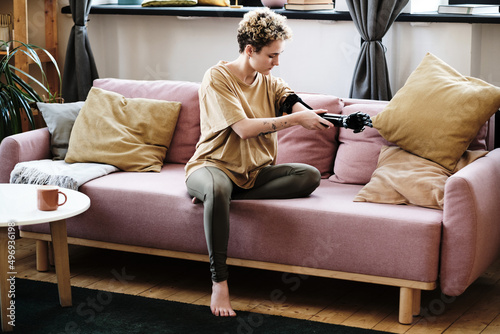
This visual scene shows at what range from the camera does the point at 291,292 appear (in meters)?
3.07

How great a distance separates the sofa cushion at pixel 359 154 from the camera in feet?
10.5

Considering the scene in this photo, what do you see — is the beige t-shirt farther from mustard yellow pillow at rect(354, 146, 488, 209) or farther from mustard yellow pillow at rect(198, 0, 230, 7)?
mustard yellow pillow at rect(198, 0, 230, 7)

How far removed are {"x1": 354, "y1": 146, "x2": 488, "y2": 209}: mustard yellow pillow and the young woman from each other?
23 centimetres

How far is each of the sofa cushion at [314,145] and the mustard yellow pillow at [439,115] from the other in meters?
0.28

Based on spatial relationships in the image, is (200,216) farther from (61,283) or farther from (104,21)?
(104,21)

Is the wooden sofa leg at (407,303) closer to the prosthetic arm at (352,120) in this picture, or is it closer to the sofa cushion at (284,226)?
the sofa cushion at (284,226)

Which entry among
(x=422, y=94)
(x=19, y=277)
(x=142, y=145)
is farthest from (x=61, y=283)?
(x=422, y=94)

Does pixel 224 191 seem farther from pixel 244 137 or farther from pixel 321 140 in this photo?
pixel 321 140

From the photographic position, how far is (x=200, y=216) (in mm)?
2973

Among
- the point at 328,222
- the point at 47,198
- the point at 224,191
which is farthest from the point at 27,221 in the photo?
the point at 328,222

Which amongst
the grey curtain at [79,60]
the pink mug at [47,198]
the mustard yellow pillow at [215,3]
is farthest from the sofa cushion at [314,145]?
the grey curtain at [79,60]

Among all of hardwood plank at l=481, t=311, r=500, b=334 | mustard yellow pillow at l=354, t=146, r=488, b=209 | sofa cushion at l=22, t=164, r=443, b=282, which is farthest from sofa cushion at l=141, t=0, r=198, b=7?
hardwood plank at l=481, t=311, r=500, b=334

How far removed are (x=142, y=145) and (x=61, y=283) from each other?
840 millimetres

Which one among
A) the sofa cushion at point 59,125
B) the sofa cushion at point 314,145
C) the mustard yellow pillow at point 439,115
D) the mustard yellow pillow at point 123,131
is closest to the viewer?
the mustard yellow pillow at point 439,115
